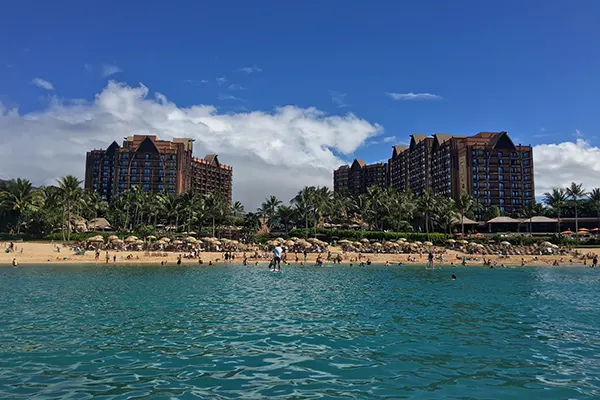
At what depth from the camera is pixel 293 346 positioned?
13.2m

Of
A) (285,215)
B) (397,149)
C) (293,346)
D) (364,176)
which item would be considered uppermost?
(397,149)

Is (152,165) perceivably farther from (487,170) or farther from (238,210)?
(487,170)

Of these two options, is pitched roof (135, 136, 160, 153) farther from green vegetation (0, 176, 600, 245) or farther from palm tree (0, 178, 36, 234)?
palm tree (0, 178, 36, 234)

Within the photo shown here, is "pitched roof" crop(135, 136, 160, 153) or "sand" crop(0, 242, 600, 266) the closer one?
"sand" crop(0, 242, 600, 266)

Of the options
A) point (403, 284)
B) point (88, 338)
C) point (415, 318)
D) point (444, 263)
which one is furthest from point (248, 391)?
point (444, 263)

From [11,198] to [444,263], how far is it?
72716 millimetres

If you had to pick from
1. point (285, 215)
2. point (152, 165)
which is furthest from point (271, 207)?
point (152, 165)

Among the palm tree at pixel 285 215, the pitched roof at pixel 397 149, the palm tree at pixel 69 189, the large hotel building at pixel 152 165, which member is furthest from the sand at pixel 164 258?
the pitched roof at pixel 397 149

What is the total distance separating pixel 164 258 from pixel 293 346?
48.2 meters

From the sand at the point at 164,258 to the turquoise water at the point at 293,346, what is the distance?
3076 centimetres

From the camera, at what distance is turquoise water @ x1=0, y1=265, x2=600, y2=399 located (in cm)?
952

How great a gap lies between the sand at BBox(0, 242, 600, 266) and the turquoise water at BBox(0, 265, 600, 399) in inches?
1211

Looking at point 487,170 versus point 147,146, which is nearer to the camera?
point 487,170

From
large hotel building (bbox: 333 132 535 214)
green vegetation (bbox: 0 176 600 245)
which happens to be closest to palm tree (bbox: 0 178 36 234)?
green vegetation (bbox: 0 176 600 245)
